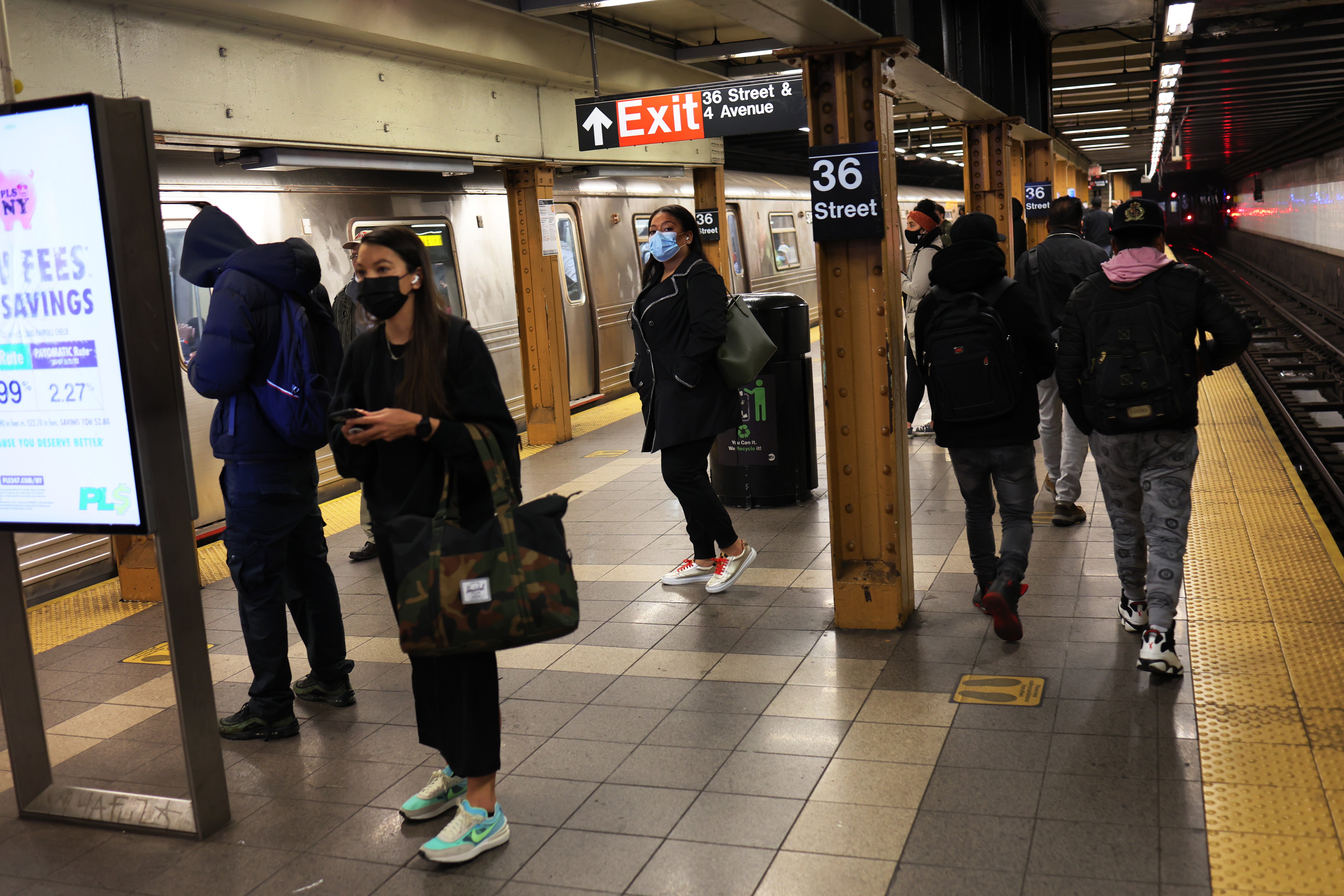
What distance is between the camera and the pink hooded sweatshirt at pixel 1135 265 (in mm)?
3939

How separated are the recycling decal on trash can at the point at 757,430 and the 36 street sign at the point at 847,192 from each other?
7.93ft

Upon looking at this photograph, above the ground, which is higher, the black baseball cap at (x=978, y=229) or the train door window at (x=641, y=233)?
the train door window at (x=641, y=233)

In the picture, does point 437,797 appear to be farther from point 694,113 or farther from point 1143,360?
point 694,113

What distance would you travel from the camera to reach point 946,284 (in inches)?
175

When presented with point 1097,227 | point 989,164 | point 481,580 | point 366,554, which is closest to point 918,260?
point 1097,227

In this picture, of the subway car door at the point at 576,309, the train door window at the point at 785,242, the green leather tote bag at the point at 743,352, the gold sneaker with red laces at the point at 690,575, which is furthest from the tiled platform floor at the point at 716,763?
the train door window at the point at 785,242

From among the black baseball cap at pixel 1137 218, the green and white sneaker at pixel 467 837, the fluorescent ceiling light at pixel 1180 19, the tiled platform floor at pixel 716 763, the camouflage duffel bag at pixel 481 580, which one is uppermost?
the fluorescent ceiling light at pixel 1180 19

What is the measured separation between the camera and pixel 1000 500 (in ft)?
15.0

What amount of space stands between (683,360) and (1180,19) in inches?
207

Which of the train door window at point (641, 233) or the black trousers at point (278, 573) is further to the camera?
the train door window at point (641, 233)

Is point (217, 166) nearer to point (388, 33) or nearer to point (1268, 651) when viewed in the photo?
point (388, 33)

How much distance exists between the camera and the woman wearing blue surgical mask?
16.6 feet

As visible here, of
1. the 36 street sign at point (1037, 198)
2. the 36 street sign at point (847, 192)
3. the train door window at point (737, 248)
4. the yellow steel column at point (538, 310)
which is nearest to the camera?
the 36 street sign at point (847, 192)

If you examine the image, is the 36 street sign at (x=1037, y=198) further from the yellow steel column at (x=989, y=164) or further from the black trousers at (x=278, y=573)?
the black trousers at (x=278, y=573)
